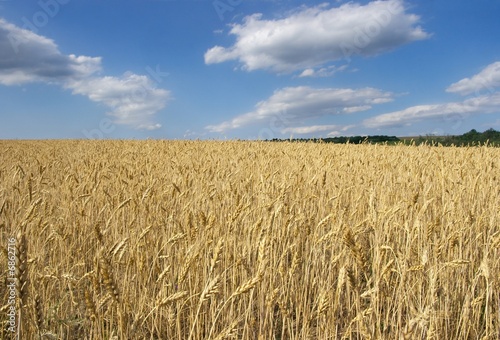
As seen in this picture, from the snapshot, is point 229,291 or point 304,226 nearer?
point 229,291

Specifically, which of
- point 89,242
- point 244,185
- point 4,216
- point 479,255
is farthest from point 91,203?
point 479,255

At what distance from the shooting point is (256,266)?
9.19 ft

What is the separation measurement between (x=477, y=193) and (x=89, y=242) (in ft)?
15.4

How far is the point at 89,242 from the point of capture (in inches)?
147

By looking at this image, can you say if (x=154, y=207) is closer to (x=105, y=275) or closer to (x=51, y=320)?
(x=51, y=320)

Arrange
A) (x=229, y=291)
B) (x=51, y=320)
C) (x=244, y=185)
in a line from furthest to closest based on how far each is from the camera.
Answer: (x=244, y=185), (x=229, y=291), (x=51, y=320)

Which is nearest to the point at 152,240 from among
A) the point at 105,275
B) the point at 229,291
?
the point at 229,291

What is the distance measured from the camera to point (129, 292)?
267 cm

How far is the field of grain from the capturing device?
6.12 ft

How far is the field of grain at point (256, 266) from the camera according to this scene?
1866 mm

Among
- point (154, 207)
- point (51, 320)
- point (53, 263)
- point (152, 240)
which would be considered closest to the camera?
point (51, 320)

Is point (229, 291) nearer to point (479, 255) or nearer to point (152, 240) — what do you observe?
point (152, 240)

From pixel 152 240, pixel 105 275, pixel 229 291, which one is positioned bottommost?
pixel 229 291

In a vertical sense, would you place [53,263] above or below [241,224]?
below
